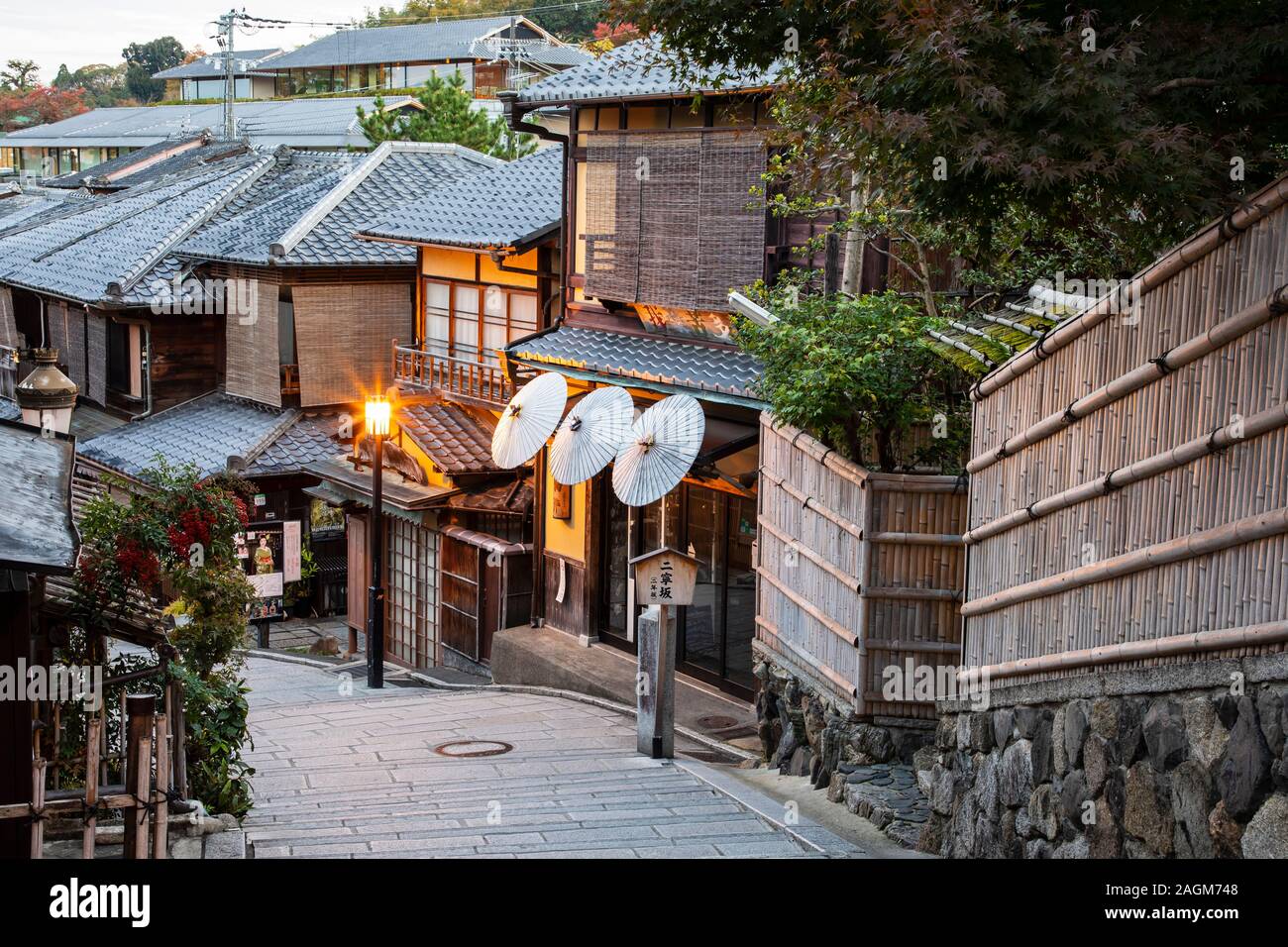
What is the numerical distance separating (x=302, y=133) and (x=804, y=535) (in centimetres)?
4772

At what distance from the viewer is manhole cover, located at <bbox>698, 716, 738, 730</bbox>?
16.7m

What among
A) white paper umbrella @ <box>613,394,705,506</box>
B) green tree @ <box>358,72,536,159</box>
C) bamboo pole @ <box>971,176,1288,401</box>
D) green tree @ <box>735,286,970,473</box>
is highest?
green tree @ <box>358,72,536,159</box>

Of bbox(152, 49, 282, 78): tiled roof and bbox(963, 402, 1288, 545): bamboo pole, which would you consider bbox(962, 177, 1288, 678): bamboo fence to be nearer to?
bbox(963, 402, 1288, 545): bamboo pole

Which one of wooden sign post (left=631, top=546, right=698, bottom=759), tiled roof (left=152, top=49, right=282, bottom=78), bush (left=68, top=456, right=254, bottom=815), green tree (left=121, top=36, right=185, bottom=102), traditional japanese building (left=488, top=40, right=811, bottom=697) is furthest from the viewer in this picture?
green tree (left=121, top=36, right=185, bottom=102)

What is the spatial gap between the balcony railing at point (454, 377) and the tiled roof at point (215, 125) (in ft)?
87.9

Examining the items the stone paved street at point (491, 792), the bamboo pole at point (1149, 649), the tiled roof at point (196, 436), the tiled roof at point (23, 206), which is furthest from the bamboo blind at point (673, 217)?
the tiled roof at point (23, 206)

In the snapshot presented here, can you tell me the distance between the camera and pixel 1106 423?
7.83 meters

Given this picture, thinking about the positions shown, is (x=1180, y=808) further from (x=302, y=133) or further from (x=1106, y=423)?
(x=302, y=133)

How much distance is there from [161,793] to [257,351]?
2285cm

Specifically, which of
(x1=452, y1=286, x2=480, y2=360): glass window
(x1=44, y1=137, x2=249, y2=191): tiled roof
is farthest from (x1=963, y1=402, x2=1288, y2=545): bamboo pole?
(x1=44, y1=137, x2=249, y2=191): tiled roof

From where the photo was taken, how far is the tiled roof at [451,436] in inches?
945

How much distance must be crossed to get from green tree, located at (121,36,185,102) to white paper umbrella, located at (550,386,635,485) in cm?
7868

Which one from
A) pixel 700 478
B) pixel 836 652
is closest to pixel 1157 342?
pixel 836 652

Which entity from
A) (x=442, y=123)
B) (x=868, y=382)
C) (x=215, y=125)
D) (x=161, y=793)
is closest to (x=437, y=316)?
(x=442, y=123)
